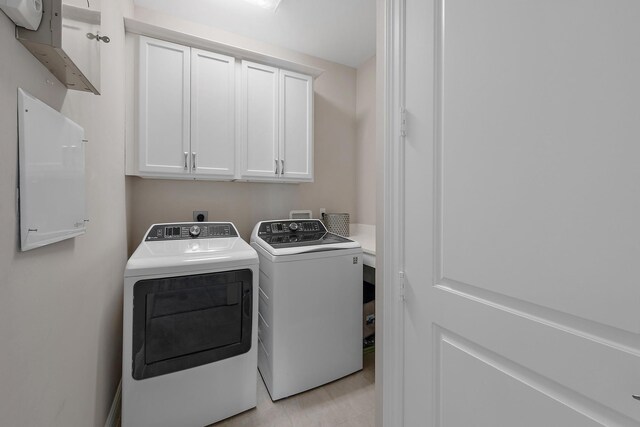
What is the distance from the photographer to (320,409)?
1.65 meters

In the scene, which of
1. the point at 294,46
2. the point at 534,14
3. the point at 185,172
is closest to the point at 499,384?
the point at 534,14

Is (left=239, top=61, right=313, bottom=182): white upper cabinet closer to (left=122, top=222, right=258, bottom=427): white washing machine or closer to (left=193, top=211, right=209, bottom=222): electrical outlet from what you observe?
(left=193, top=211, right=209, bottom=222): electrical outlet

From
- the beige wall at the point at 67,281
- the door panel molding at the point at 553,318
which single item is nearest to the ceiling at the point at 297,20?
the beige wall at the point at 67,281

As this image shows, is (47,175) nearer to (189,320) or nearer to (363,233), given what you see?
(189,320)

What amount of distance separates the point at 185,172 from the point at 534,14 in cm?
195

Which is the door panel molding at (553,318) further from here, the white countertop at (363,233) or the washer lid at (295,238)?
the white countertop at (363,233)

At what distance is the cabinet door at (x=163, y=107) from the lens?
1.76 metres

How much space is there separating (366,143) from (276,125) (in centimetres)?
99

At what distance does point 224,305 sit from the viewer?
1.51 metres

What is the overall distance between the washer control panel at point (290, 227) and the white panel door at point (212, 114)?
52 cm

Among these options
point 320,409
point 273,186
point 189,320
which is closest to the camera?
point 189,320

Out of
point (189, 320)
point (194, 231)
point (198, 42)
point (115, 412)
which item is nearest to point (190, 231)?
point (194, 231)

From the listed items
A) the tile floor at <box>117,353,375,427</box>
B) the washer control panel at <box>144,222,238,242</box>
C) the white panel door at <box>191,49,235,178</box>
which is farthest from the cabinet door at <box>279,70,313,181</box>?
the tile floor at <box>117,353,375,427</box>

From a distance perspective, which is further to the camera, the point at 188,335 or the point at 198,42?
the point at 198,42
